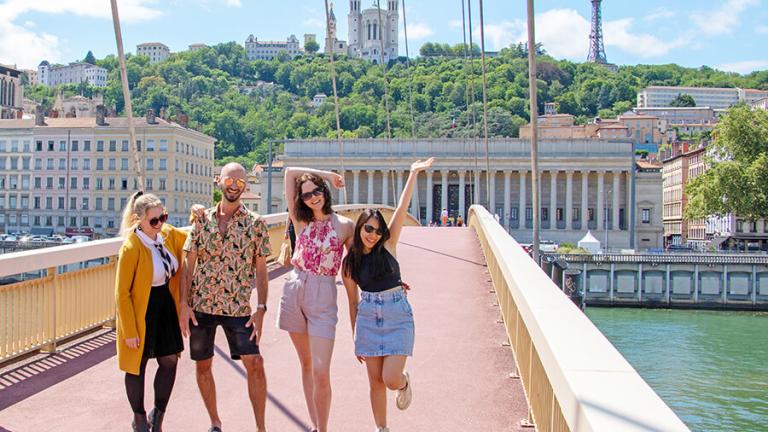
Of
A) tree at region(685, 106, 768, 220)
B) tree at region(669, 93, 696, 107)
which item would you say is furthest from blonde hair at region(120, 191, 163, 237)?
tree at region(669, 93, 696, 107)

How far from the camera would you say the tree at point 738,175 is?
213ft

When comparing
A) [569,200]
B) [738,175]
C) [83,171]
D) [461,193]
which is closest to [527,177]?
[569,200]

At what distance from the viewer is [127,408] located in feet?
19.4

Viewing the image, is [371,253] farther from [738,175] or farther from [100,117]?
[100,117]

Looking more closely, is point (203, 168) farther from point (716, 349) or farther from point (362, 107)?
point (716, 349)

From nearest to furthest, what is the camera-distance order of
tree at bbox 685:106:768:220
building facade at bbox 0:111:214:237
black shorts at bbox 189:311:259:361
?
black shorts at bbox 189:311:259:361
tree at bbox 685:106:768:220
building facade at bbox 0:111:214:237

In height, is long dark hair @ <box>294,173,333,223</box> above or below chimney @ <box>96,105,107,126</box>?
below

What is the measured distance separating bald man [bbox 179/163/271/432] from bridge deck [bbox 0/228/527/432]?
433 mm

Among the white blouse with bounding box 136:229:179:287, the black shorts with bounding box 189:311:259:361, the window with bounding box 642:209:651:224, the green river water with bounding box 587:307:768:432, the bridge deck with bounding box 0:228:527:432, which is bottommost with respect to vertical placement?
the green river water with bounding box 587:307:768:432

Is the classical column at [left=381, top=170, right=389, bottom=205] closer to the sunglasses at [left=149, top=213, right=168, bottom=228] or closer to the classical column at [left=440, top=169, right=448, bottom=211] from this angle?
the classical column at [left=440, top=169, right=448, bottom=211]

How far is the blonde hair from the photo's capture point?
5195 mm

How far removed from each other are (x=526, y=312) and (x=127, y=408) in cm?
287

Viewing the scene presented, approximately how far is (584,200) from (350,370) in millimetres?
89312

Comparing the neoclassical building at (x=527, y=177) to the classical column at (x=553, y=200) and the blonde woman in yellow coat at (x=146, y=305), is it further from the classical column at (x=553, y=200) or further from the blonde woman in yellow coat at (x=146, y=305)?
the blonde woman in yellow coat at (x=146, y=305)
